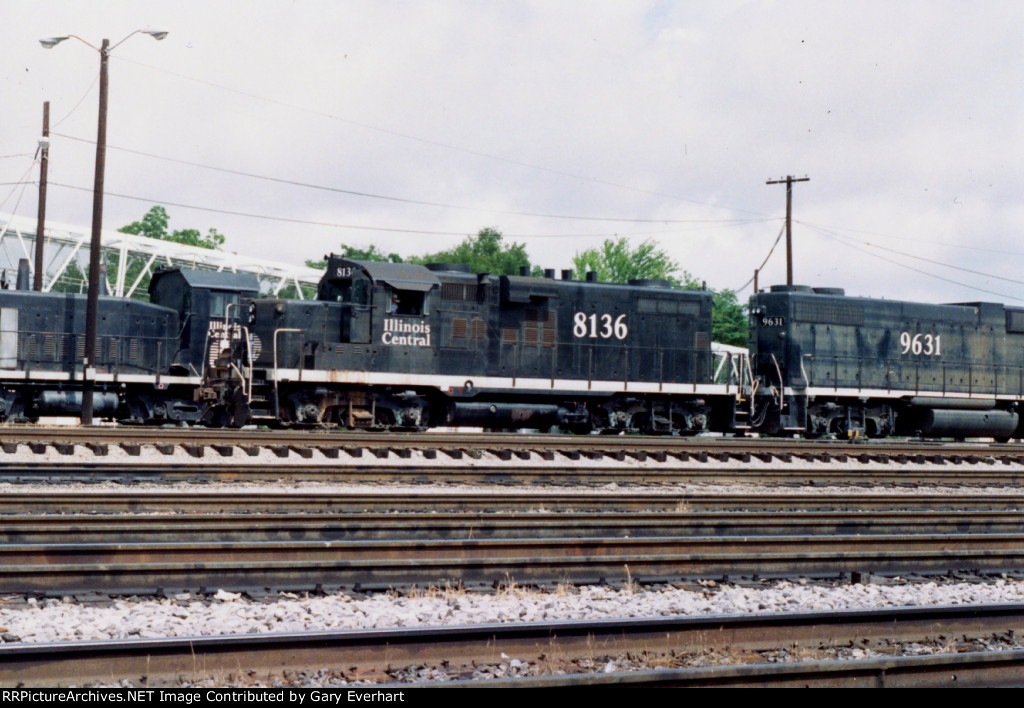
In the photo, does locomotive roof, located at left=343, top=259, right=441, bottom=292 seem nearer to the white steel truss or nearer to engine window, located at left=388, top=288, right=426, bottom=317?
engine window, located at left=388, top=288, right=426, bottom=317

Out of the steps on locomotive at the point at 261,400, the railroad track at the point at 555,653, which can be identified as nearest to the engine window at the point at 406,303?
the steps on locomotive at the point at 261,400

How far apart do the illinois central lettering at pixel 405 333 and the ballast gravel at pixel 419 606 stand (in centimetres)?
1215

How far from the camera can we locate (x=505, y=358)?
64.4 feet

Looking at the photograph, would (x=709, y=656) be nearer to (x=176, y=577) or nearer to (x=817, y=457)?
(x=176, y=577)

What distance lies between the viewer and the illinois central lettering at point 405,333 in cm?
1862

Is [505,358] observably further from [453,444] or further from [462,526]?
[462,526]

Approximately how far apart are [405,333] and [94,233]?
7.35 meters

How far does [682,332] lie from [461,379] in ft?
16.6

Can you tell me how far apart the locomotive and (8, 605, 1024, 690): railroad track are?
13054 millimetres

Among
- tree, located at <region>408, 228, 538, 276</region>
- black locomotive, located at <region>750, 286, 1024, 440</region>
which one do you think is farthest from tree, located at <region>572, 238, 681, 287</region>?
black locomotive, located at <region>750, 286, 1024, 440</region>

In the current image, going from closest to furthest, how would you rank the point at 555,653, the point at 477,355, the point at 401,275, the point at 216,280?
the point at 555,653 → the point at 401,275 → the point at 477,355 → the point at 216,280

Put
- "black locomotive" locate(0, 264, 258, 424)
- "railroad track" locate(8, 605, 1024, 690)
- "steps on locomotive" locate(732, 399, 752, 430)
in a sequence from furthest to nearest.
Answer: "steps on locomotive" locate(732, 399, 752, 430), "black locomotive" locate(0, 264, 258, 424), "railroad track" locate(8, 605, 1024, 690)

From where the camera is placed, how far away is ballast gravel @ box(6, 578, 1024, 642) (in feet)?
18.3

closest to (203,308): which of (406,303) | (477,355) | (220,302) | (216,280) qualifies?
(220,302)
